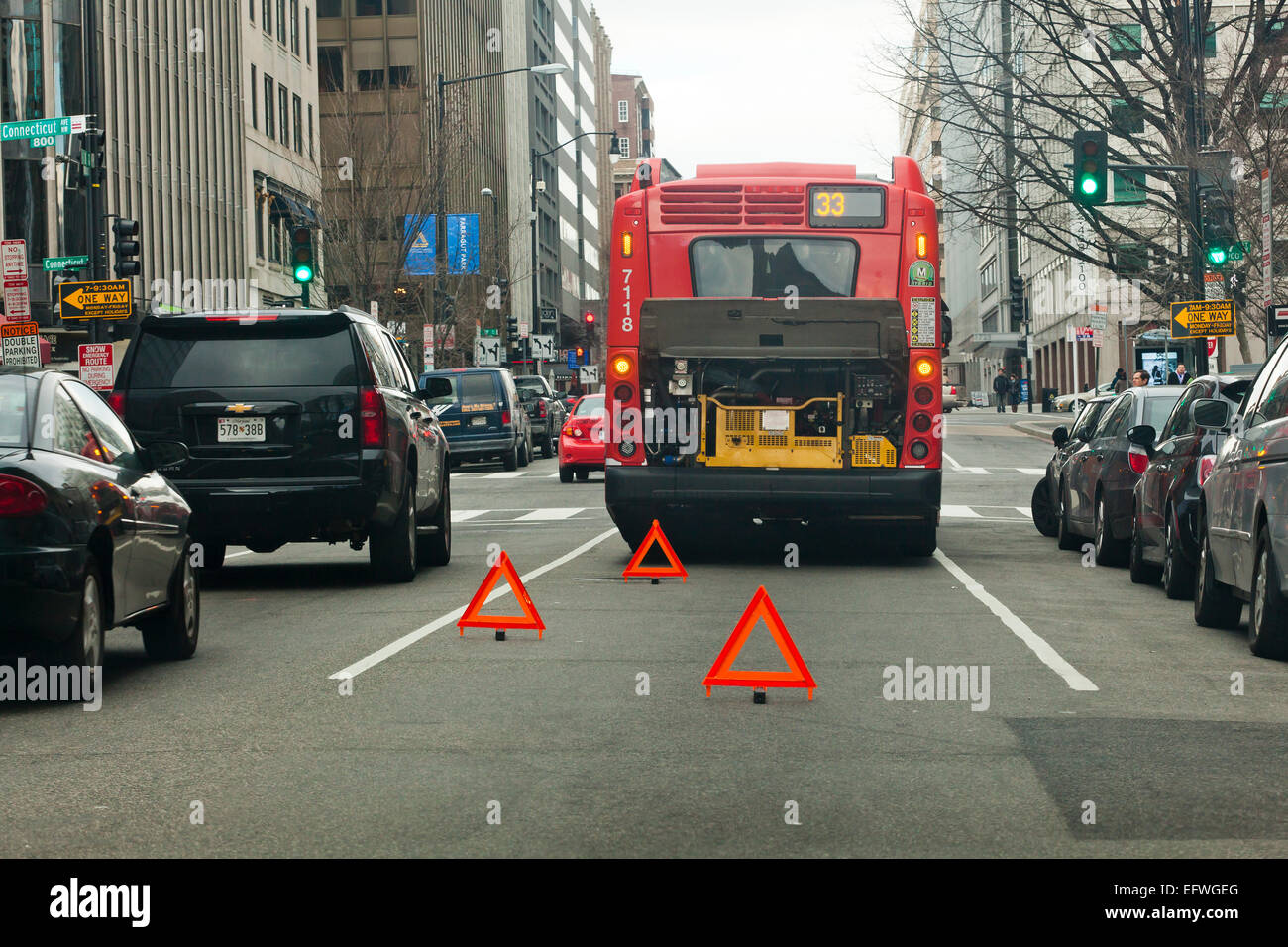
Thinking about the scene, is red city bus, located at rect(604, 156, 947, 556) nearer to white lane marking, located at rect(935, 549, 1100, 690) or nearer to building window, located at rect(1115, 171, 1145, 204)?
white lane marking, located at rect(935, 549, 1100, 690)

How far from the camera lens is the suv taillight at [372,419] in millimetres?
14344

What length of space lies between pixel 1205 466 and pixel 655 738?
629 centimetres

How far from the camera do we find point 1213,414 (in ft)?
39.5

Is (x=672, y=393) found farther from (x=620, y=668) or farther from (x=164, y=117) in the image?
(x=164, y=117)

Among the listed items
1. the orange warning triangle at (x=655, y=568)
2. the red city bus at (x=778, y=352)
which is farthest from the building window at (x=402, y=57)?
the orange warning triangle at (x=655, y=568)

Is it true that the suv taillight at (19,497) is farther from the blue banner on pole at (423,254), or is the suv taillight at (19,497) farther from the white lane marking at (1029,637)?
the blue banner on pole at (423,254)

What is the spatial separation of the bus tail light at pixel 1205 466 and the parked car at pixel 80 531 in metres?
6.56

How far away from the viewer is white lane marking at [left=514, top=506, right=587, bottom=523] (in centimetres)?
2484

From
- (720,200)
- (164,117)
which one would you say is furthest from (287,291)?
(720,200)

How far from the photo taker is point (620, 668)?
33.7 ft

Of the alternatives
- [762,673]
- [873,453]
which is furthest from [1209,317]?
[762,673]

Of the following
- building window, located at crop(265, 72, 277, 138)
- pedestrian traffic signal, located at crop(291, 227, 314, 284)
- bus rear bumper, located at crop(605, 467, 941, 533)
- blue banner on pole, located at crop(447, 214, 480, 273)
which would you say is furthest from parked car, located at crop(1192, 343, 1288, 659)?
blue banner on pole, located at crop(447, 214, 480, 273)

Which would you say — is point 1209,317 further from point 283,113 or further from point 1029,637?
point 283,113
